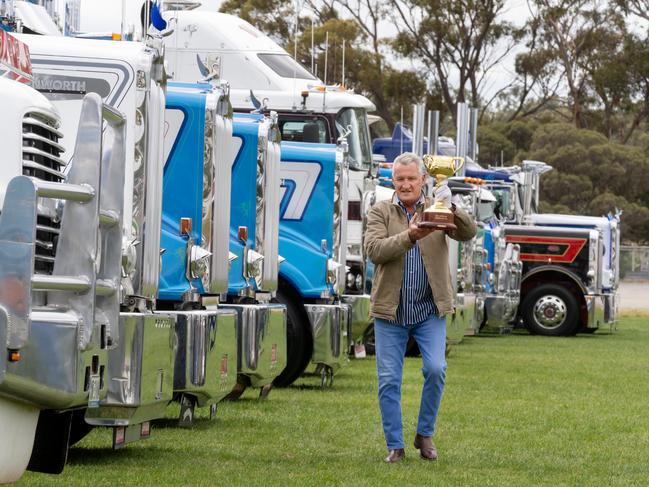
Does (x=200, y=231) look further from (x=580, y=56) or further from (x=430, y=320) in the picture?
(x=580, y=56)

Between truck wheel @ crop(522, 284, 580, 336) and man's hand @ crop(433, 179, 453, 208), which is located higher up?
man's hand @ crop(433, 179, 453, 208)

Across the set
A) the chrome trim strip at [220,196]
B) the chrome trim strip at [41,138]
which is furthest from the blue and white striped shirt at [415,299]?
the chrome trim strip at [41,138]

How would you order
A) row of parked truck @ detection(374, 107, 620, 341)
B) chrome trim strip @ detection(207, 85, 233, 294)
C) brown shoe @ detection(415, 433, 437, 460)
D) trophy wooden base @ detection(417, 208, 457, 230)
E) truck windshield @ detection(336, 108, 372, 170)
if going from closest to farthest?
trophy wooden base @ detection(417, 208, 457, 230), brown shoe @ detection(415, 433, 437, 460), chrome trim strip @ detection(207, 85, 233, 294), truck windshield @ detection(336, 108, 372, 170), row of parked truck @ detection(374, 107, 620, 341)

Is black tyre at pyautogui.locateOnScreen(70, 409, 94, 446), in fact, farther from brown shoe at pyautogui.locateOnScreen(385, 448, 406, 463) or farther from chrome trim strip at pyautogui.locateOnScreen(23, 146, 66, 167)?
chrome trim strip at pyautogui.locateOnScreen(23, 146, 66, 167)

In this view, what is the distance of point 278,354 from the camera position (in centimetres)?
1167

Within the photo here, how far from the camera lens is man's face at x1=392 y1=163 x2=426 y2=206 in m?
9.95

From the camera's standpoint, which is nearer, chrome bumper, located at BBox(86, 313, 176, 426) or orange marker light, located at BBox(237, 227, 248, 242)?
chrome bumper, located at BBox(86, 313, 176, 426)

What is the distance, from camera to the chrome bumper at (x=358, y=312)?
637 inches

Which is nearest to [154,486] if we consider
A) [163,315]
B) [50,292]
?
[163,315]

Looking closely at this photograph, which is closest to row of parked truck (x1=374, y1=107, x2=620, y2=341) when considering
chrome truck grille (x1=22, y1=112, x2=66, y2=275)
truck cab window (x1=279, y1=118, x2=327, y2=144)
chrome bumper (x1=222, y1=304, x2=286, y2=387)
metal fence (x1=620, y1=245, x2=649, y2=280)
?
truck cab window (x1=279, y1=118, x2=327, y2=144)

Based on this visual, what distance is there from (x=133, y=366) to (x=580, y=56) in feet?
170

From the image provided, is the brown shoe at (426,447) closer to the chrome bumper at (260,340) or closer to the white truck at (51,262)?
the chrome bumper at (260,340)

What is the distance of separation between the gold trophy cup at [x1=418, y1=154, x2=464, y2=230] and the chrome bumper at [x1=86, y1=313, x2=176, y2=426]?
1.88 meters

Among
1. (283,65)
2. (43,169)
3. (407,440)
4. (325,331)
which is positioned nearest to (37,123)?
(43,169)
